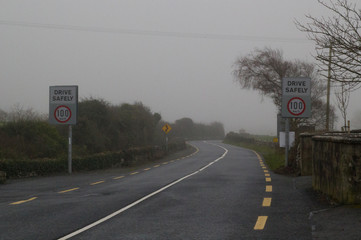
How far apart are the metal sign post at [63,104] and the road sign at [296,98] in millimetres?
9641

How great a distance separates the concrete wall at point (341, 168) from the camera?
7711mm

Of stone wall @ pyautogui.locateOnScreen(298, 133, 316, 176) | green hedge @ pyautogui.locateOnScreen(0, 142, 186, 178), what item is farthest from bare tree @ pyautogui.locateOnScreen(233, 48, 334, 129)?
stone wall @ pyautogui.locateOnScreen(298, 133, 316, 176)

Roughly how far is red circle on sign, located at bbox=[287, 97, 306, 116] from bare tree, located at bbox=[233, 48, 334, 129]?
30.0 metres

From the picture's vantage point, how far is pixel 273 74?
4762 centimetres

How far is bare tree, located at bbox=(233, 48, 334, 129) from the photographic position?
47250 millimetres

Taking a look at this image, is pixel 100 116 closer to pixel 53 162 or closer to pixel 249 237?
pixel 53 162

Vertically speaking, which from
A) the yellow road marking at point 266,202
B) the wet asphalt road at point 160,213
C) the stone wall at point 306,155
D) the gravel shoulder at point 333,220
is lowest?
the wet asphalt road at point 160,213

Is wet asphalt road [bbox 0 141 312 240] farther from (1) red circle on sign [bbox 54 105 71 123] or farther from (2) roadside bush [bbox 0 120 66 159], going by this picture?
(2) roadside bush [bbox 0 120 66 159]

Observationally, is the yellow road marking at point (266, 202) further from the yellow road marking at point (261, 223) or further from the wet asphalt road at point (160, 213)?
the yellow road marking at point (261, 223)

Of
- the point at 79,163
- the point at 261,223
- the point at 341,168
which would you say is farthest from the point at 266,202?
the point at 79,163

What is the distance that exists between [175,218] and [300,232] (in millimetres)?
2231

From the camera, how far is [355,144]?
7.79 meters

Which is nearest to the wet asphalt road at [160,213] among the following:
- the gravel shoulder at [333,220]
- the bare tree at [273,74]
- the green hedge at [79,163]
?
the gravel shoulder at [333,220]

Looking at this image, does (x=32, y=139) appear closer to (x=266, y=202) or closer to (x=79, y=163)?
(x=79, y=163)
